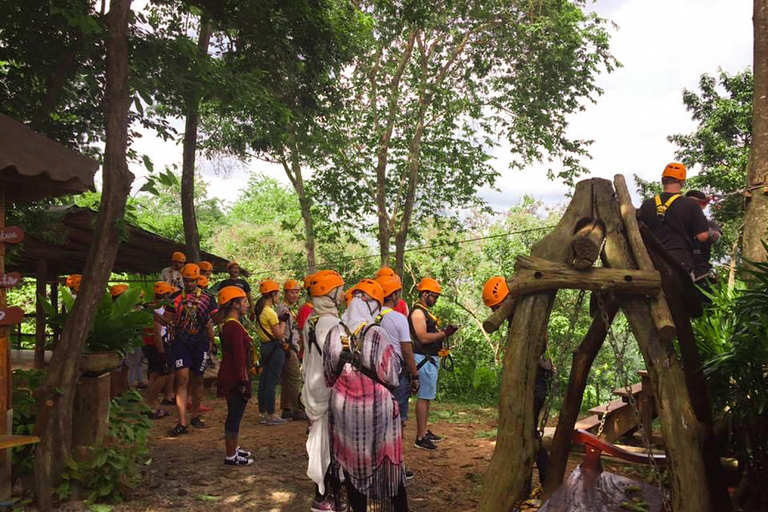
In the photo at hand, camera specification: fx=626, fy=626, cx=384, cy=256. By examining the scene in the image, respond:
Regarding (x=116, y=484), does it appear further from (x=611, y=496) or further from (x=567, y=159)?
(x=567, y=159)

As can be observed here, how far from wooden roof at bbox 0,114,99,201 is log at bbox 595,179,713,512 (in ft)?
14.6

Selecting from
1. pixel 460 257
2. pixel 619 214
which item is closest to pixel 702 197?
pixel 619 214

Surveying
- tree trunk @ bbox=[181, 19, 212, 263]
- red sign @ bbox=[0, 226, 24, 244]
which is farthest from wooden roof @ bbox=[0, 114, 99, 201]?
tree trunk @ bbox=[181, 19, 212, 263]

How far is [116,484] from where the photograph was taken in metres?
5.45

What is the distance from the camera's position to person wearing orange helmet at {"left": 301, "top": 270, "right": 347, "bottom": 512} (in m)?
4.95

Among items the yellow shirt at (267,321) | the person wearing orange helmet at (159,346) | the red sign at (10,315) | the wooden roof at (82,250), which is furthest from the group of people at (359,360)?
the wooden roof at (82,250)

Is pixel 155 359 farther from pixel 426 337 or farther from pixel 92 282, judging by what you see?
pixel 426 337

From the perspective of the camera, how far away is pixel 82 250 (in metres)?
13.2

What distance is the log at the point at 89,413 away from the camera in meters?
5.49

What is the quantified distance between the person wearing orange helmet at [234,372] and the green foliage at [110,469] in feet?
2.86

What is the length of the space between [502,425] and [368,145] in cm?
1654

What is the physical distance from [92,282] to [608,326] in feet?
14.3

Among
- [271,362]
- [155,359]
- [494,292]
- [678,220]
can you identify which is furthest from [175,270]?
[678,220]

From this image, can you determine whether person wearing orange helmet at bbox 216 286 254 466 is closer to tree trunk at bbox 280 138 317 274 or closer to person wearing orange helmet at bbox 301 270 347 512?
person wearing orange helmet at bbox 301 270 347 512
